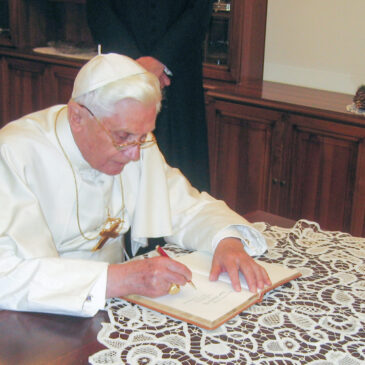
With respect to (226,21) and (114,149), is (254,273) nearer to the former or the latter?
(114,149)

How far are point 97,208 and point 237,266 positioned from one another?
0.53m

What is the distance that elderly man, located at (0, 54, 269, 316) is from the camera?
62.6 inches

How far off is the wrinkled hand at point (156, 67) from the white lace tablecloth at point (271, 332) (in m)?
1.54

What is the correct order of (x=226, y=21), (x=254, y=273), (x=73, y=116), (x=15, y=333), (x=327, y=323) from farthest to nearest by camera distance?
1. (x=226, y=21)
2. (x=73, y=116)
3. (x=254, y=273)
4. (x=327, y=323)
5. (x=15, y=333)

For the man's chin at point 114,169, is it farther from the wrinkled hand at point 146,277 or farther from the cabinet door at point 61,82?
the cabinet door at point 61,82

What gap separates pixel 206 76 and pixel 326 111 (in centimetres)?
110

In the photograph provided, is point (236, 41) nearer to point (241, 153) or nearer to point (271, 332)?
point (241, 153)

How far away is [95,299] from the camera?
1535 millimetres

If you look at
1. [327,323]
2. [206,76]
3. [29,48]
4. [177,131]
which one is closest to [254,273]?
[327,323]

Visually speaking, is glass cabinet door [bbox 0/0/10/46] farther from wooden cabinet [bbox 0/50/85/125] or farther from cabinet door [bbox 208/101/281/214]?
cabinet door [bbox 208/101/281/214]

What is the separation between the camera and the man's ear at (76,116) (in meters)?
1.82

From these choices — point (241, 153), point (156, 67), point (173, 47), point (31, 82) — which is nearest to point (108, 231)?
point (156, 67)

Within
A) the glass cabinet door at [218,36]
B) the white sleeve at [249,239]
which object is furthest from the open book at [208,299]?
the glass cabinet door at [218,36]

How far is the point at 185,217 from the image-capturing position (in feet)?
7.14
